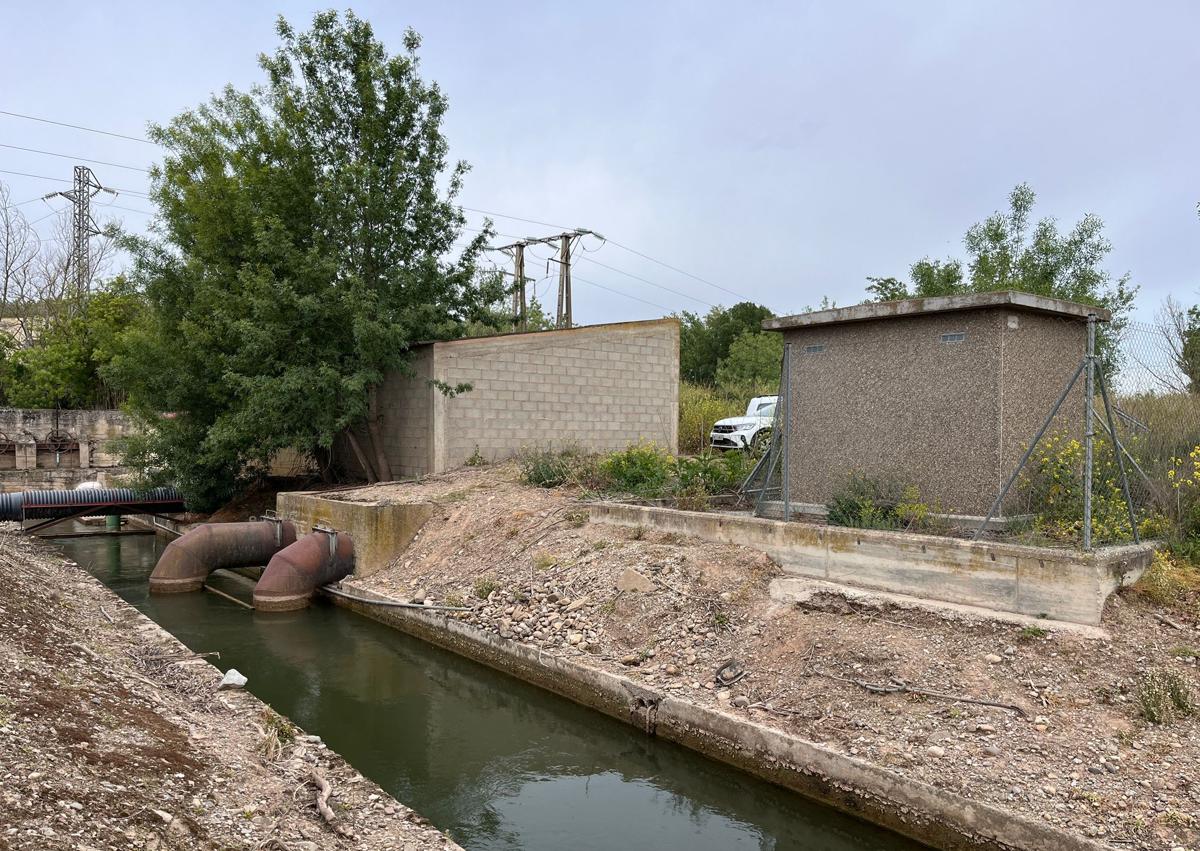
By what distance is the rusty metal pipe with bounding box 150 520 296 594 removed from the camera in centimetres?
1512

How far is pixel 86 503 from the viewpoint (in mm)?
19516

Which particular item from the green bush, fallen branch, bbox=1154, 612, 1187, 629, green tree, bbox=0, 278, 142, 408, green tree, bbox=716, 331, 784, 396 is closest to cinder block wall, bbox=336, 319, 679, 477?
the green bush

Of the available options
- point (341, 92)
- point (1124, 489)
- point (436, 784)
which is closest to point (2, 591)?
point (436, 784)

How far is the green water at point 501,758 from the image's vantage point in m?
6.54

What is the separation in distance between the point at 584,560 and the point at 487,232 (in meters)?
10.2

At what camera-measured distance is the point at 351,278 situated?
16844 mm

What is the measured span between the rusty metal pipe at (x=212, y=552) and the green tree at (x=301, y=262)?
2.09m

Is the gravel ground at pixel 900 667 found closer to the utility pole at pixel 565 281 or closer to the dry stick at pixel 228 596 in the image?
the dry stick at pixel 228 596

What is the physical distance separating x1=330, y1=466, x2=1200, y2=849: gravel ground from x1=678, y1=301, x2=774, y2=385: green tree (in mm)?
34047

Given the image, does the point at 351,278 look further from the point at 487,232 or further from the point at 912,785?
the point at 912,785

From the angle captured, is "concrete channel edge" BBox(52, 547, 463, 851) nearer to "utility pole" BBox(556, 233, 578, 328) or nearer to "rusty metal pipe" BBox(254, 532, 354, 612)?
"rusty metal pipe" BBox(254, 532, 354, 612)

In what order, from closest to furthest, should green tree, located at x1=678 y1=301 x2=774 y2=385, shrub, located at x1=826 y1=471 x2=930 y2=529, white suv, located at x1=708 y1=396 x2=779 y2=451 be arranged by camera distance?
1. shrub, located at x1=826 y1=471 x2=930 y2=529
2. white suv, located at x1=708 y1=396 x2=779 y2=451
3. green tree, located at x1=678 y1=301 x2=774 y2=385

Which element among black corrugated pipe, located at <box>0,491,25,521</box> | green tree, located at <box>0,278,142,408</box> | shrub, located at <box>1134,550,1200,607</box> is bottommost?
black corrugated pipe, located at <box>0,491,25,521</box>

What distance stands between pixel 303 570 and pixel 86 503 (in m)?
8.86
